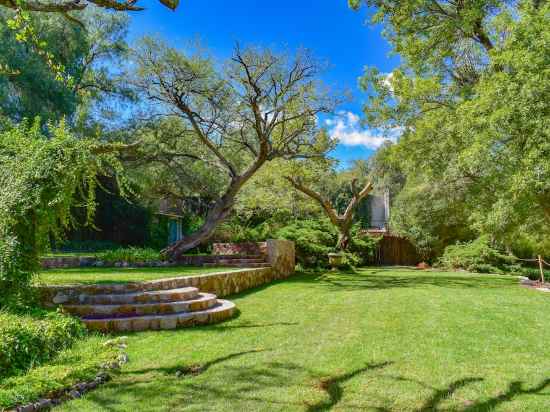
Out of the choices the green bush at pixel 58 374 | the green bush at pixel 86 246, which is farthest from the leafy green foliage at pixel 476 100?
the green bush at pixel 86 246

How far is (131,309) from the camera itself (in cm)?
680

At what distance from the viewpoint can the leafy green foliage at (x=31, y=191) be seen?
609cm

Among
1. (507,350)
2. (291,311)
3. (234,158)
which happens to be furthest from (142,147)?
(507,350)

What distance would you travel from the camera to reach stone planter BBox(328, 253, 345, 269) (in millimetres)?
16969

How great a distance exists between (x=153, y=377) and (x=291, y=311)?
13.0 feet

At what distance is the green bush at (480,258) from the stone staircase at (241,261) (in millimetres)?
10321

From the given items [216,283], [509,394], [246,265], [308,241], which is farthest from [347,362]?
[308,241]

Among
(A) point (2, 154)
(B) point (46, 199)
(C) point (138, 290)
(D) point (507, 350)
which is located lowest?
(D) point (507, 350)

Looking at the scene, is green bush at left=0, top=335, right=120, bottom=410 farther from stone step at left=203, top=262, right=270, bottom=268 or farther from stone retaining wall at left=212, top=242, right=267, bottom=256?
stone retaining wall at left=212, top=242, right=267, bottom=256

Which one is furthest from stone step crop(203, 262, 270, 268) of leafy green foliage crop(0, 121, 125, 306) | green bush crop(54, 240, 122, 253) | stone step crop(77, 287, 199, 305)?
green bush crop(54, 240, 122, 253)

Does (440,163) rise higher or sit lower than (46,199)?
higher

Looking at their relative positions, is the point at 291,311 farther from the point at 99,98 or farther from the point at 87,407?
the point at 99,98

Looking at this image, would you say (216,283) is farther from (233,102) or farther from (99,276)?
(233,102)

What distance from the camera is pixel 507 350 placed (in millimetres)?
5125
